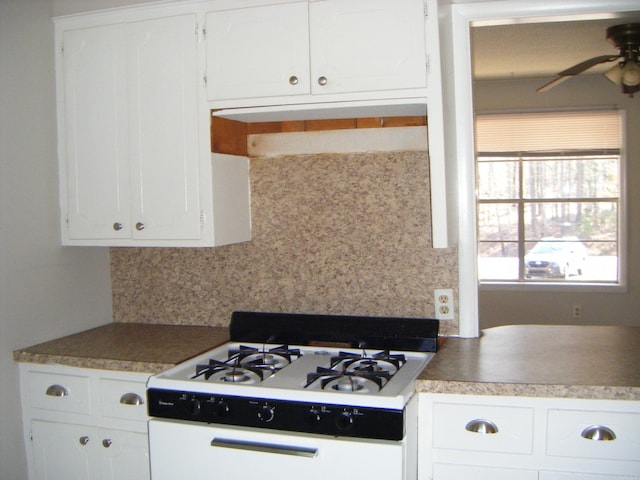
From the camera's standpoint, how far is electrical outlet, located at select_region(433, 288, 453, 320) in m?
2.30

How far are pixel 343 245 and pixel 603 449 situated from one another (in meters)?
1.15

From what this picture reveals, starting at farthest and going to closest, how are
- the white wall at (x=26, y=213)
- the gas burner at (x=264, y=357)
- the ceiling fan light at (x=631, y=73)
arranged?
1. the ceiling fan light at (x=631, y=73)
2. the white wall at (x=26, y=213)
3. the gas burner at (x=264, y=357)

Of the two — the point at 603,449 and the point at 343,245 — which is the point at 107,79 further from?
the point at 603,449

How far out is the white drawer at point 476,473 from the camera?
173 centimetres

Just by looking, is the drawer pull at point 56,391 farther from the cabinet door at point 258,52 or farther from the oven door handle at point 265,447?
the cabinet door at point 258,52

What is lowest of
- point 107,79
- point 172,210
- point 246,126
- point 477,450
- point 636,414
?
point 477,450

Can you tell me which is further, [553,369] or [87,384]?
[87,384]

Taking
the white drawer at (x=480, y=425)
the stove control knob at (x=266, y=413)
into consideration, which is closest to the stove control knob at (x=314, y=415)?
the stove control knob at (x=266, y=413)

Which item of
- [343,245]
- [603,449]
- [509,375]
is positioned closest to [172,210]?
[343,245]

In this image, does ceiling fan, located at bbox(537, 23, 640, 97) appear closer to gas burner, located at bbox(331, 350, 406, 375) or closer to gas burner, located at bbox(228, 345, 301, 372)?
gas burner, located at bbox(331, 350, 406, 375)

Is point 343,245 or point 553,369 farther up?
point 343,245

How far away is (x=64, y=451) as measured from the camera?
2154 millimetres

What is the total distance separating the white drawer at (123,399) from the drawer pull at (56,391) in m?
0.16

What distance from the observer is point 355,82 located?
200cm
